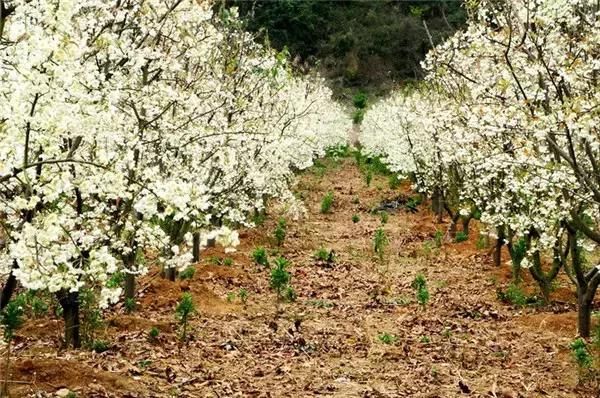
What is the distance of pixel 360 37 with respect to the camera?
243ft

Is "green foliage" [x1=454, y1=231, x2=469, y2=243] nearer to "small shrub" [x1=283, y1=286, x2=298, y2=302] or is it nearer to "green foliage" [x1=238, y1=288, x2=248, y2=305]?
"small shrub" [x1=283, y1=286, x2=298, y2=302]

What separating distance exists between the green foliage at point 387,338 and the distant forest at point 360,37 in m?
57.1

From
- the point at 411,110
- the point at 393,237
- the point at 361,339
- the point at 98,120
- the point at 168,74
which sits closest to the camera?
the point at 98,120

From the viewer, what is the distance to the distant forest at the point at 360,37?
224 ft

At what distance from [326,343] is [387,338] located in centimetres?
98

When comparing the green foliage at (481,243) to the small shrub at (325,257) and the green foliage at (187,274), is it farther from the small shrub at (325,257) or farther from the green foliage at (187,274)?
the green foliage at (187,274)

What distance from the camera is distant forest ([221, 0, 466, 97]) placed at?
68375mm

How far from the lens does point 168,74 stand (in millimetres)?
11625

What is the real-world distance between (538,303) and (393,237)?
9107 mm

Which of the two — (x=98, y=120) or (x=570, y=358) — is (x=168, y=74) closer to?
(x=98, y=120)

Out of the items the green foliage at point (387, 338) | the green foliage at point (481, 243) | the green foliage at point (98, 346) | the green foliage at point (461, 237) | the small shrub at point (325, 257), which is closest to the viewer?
the green foliage at point (98, 346)

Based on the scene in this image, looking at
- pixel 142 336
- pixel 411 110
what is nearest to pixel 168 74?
pixel 142 336

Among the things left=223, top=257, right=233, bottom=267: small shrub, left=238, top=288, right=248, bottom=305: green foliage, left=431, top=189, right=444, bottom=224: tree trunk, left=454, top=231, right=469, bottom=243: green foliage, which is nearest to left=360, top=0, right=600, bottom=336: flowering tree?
left=238, top=288, right=248, bottom=305: green foliage

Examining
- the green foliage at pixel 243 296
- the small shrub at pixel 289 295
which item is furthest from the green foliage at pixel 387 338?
the green foliage at pixel 243 296
